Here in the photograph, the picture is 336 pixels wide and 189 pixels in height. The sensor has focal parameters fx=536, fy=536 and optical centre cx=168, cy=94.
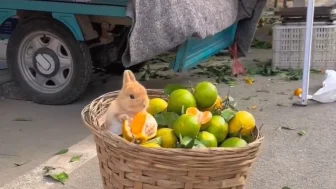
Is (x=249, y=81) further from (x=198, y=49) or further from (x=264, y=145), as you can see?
(x=264, y=145)

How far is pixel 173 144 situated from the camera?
1.86m

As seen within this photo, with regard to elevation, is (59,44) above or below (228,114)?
below

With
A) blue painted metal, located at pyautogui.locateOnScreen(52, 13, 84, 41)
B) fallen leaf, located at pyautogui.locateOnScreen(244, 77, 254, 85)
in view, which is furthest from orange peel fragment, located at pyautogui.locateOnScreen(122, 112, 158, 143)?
fallen leaf, located at pyautogui.locateOnScreen(244, 77, 254, 85)

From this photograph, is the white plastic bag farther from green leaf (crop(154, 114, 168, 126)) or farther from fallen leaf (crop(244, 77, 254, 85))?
green leaf (crop(154, 114, 168, 126))

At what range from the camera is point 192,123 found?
72.8 inches

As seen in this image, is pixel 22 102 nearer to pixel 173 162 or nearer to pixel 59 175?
pixel 59 175

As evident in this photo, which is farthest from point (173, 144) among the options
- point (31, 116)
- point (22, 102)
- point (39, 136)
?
point (22, 102)

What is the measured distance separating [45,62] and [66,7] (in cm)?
64

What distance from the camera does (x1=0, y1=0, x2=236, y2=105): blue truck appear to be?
458 cm

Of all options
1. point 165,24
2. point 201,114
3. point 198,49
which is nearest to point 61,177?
point 165,24

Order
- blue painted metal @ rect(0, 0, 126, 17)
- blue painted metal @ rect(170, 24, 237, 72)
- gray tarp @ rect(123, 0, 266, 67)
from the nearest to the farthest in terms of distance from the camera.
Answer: gray tarp @ rect(123, 0, 266, 67)
blue painted metal @ rect(0, 0, 126, 17)
blue painted metal @ rect(170, 24, 237, 72)

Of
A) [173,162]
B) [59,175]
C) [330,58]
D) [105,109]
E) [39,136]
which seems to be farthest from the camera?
[330,58]

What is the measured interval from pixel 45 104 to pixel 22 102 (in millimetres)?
299

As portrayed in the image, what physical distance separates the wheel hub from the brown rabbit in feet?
9.70
